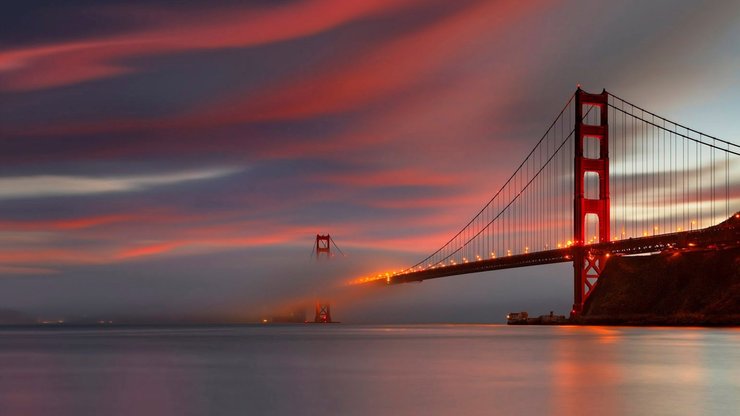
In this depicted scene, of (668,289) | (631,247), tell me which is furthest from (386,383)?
(668,289)

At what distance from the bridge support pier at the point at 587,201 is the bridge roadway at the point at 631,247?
1.25 meters

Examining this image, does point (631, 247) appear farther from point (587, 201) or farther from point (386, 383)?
point (386, 383)

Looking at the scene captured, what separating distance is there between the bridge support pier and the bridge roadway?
49.4 inches

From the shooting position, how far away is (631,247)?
77.3m

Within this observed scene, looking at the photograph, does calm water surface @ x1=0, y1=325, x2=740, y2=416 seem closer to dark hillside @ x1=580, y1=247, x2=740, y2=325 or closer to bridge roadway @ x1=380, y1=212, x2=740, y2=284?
bridge roadway @ x1=380, y1=212, x2=740, y2=284

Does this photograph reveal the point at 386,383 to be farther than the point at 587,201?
No

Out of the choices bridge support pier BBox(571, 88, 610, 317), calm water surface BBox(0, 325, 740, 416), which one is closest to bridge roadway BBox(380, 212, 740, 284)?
bridge support pier BBox(571, 88, 610, 317)

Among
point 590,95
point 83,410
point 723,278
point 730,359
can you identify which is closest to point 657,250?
point 723,278

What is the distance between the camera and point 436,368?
95.4 ft

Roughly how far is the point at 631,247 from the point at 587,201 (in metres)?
8.93

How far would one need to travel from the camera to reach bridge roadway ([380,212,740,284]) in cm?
7212

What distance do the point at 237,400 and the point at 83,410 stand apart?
3161 mm

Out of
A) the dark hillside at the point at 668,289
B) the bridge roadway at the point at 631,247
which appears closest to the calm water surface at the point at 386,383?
the bridge roadway at the point at 631,247

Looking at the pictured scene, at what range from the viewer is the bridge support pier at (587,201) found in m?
82.6
